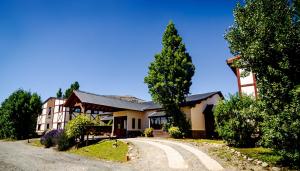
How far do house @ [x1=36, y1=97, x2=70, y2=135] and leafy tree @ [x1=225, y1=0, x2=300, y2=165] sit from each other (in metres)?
40.4

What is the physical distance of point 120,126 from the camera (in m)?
32.9

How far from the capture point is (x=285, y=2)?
10.9 m

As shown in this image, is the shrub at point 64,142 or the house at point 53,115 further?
the house at point 53,115

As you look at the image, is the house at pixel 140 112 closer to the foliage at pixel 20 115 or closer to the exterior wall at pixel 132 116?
the exterior wall at pixel 132 116

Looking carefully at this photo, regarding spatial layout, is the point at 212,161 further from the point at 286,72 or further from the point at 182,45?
the point at 182,45

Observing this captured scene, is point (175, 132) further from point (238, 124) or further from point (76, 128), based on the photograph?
point (76, 128)

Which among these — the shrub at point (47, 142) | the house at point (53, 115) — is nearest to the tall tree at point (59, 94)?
the house at point (53, 115)

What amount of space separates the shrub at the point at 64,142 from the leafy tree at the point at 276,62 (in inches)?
701

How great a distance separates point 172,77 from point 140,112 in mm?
10967

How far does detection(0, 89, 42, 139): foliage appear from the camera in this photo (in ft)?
111

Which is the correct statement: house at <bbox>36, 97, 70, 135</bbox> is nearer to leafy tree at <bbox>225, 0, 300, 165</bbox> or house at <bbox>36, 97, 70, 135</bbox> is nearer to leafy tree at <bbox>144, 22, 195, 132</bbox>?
leafy tree at <bbox>144, 22, 195, 132</bbox>

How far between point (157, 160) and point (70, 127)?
1192 centimetres

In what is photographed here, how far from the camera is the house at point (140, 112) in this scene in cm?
2575

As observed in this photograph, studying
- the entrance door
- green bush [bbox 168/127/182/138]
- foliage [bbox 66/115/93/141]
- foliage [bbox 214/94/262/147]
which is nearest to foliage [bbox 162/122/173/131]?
green bush [bbox 168/127/182/138]
